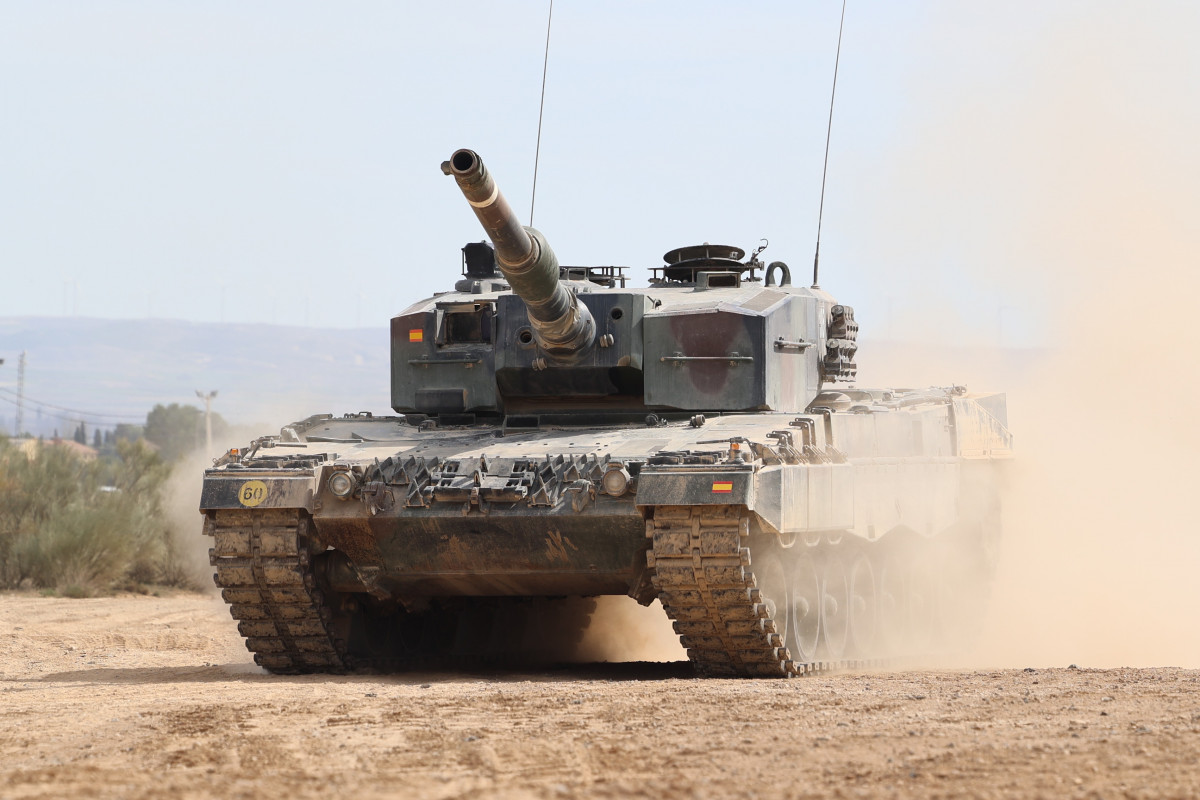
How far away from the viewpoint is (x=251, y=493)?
39.2ft

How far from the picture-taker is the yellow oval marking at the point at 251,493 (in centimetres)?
1191

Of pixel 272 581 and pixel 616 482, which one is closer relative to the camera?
pixel 616 482

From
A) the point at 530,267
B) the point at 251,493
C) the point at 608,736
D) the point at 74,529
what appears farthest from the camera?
the point at 74,529

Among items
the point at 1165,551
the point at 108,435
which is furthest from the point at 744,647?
the point at 108,435

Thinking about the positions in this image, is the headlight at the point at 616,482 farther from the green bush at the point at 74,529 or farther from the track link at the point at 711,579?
the green bush at the point at 74,529

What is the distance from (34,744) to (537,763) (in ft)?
8.55

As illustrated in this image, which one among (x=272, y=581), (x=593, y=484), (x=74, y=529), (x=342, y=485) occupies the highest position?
(x=593, y=484)

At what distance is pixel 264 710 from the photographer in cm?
948

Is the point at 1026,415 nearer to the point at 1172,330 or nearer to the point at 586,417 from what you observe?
the point at 1172,330

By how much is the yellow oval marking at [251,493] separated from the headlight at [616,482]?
8.02ft

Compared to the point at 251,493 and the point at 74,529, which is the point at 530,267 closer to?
the point at 251,493

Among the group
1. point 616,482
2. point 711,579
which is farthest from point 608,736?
point 616,482

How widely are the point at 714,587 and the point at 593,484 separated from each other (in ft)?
3.41

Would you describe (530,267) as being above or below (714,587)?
above
